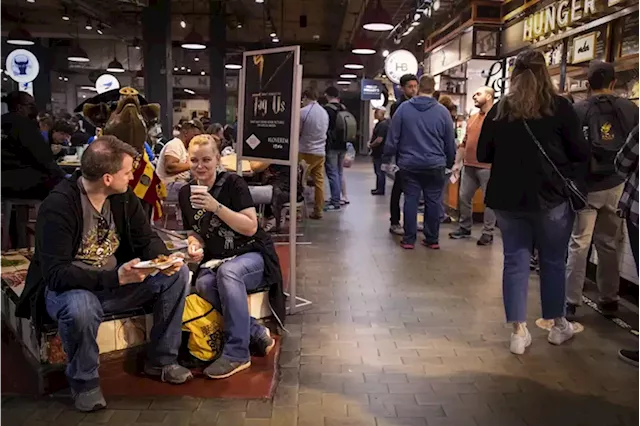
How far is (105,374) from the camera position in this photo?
3.22m

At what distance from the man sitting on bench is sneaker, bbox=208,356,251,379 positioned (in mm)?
117

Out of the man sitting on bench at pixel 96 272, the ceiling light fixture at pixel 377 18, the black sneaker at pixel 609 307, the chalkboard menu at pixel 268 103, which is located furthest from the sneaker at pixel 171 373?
the ceiling light fixture at pixel 377 18

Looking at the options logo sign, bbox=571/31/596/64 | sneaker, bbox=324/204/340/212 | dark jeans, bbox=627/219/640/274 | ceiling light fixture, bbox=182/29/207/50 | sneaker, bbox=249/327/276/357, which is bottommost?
sneaker, bbox=249/327/276/357

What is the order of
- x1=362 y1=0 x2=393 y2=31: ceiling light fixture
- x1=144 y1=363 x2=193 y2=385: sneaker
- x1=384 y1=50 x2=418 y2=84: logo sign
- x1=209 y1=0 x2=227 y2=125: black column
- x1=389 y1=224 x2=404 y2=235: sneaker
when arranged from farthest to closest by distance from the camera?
x1=209 y1=0 x2=227 y2=125: black column → x1=384 y1=50 x2=418 y2=84: logo sign → x1=362 y1=0 x2=393 y2=31: ceiling light fixture → x1=389 y1=224 x2=404 y2=235: sneaker → x1=144 y1=363 x2=193 y2=385: sneaker

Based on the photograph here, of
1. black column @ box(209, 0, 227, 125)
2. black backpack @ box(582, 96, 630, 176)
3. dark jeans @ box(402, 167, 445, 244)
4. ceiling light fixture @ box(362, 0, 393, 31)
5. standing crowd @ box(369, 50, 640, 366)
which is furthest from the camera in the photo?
black column @ box(209, 0, 227, 125)

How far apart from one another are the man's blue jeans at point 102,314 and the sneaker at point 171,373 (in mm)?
29

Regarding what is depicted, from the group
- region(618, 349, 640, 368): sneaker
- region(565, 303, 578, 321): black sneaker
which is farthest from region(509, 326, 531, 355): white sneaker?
region(565, 303, 578, 321): black sneaker

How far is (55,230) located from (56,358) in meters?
0.75

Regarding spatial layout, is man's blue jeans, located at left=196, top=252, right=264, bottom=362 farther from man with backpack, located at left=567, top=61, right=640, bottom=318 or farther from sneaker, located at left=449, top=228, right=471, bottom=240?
sneaker, located at left=449, top=228, right=471, bottom=240

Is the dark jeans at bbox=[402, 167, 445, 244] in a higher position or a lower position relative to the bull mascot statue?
lower

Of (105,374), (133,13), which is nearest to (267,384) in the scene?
(105,374)

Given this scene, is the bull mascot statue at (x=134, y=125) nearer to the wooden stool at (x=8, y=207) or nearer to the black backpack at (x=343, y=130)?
the wooden stool at (x=8, y=207)

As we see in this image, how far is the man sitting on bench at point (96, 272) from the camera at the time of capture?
2.75 m

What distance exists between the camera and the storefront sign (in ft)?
20.9
